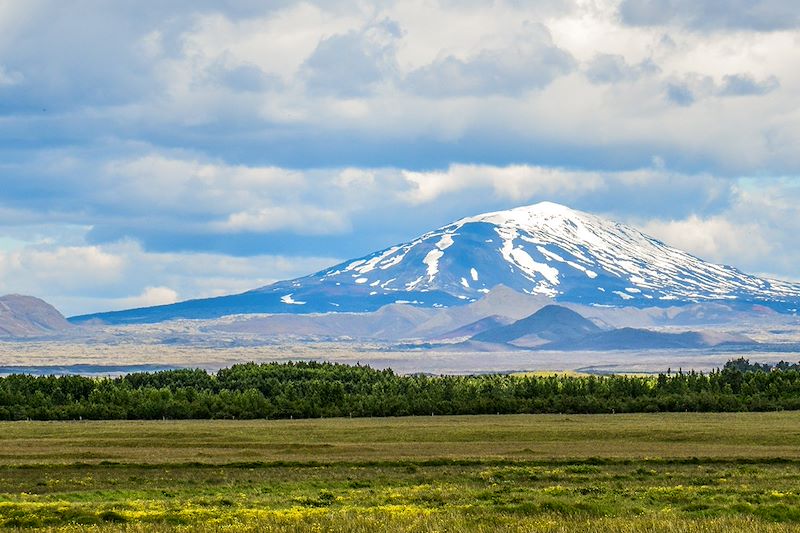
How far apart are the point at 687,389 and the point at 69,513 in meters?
113

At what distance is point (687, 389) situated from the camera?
145750 mm

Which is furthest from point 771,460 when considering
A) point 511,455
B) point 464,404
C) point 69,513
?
point 464,404

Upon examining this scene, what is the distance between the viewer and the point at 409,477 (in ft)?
194

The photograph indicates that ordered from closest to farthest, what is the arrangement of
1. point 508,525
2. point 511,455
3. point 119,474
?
point 508,525 < point 119,474 < point 511,455

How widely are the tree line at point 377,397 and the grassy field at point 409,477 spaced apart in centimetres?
2156

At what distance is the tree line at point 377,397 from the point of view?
5133 inches

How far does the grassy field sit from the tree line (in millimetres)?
21564

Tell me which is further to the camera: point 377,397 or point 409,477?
point 377,397

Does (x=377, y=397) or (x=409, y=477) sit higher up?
(x=377, y=397)

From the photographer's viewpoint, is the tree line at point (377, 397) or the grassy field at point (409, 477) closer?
the grassy field at point (409, 477)

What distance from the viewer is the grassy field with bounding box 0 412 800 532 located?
131 ft

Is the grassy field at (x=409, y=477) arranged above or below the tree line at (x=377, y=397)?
below

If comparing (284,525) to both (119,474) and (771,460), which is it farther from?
(771,460)

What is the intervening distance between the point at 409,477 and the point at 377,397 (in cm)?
7984
